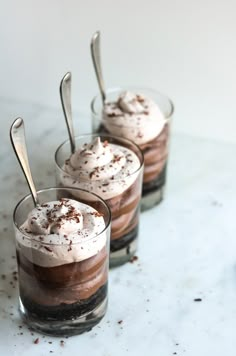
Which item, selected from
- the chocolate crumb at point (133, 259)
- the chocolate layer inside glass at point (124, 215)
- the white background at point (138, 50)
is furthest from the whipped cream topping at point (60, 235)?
the white background at point (138, 50)

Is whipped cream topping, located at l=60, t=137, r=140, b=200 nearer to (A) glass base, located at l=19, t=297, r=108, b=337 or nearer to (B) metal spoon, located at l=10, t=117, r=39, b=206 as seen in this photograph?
(B) metal spoon, located at l=10, t=117, r=39, b=206

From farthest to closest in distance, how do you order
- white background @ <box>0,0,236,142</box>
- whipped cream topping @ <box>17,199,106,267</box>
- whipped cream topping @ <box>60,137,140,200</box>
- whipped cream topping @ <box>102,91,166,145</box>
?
1. white background @ <box>0,0,236,142</box>
2. whipped cream topping @ <box>102,91,166,145</box>
3. whipped cream topping @ <box>60,137,140,200</box>
4. whipped cream topping @ <box>17,199,106,267</box>

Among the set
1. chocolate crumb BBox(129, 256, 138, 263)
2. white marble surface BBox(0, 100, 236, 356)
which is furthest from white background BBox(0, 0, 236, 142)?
chocolate crumb BBox(129, 256, 138, 263)

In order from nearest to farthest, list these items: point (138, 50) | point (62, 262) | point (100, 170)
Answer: point (62, 262)
point (100, 170)
point (138, 50)

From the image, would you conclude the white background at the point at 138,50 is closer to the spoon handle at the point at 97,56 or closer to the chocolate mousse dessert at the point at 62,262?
the spoon handle at the point at 97,56

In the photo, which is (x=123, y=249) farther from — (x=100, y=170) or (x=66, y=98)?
(x=66, y=98)

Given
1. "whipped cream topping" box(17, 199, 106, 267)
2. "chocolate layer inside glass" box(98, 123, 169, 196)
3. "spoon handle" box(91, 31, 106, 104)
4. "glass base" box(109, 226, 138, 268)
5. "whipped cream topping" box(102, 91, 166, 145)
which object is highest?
"spoon handle" box(91, 31, 106, 104)

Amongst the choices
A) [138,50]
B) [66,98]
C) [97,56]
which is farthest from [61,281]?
[138,50]
